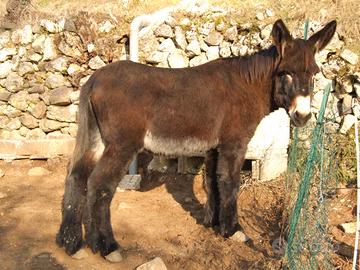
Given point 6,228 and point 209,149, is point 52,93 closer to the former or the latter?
point 6,228

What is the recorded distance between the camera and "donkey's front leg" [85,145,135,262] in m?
4.03

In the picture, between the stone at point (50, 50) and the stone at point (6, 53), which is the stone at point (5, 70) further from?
the stone at point (50, 50)

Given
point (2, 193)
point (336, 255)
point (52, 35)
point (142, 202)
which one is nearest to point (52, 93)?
point (52, 35)

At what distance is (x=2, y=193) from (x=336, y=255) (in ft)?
14.5

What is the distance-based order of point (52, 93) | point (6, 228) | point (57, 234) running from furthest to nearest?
point (52, 93), point (6, 228), point (57, 234)

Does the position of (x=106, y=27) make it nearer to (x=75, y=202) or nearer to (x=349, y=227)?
(x=75, y=202)

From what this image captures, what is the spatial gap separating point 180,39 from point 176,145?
114 inches

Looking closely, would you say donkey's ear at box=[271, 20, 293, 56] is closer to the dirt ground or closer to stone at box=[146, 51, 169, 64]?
the dirt ground

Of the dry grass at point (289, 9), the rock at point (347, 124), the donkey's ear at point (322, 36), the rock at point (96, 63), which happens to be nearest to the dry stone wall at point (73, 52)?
the rock at point (96, 63)

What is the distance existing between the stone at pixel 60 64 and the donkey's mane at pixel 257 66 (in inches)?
146

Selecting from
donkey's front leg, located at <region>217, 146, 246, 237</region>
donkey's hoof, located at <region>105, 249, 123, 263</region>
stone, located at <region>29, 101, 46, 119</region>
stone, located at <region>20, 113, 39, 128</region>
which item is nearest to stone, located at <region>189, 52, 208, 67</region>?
donkey's front leg, located at <region>217, 146, 246, 237</region>

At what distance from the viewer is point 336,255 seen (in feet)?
13.9

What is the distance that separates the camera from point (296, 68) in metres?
4.04

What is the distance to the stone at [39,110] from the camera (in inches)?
294
